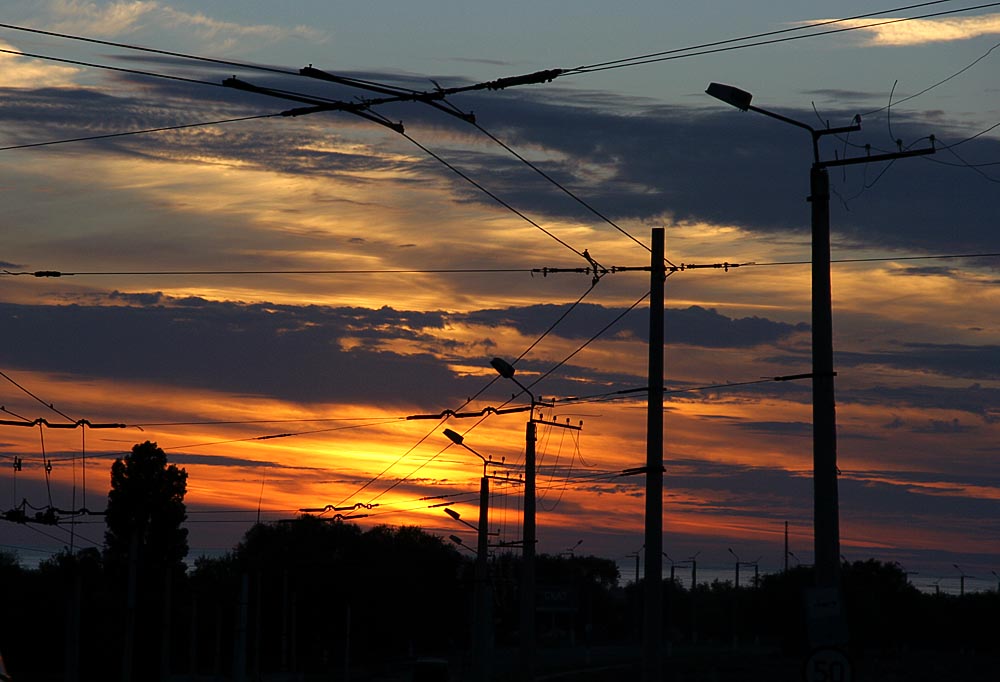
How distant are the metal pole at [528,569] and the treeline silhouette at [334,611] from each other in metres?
48.3

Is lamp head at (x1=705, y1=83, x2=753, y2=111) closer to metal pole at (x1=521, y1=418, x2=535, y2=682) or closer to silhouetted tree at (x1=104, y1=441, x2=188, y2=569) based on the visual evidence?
metal pole at (x1=521, y1=418, x2=535, y2=682)

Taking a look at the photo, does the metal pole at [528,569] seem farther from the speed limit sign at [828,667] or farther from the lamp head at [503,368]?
the speed limit sign at [828,667]

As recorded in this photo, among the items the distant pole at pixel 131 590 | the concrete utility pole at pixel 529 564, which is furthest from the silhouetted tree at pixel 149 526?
the concrete utility pole at pixel 529 564

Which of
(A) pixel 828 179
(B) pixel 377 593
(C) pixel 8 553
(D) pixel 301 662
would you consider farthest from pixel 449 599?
(A) pixel 828 179

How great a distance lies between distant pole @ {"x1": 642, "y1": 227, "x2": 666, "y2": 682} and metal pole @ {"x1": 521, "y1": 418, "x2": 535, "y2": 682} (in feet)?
63.4

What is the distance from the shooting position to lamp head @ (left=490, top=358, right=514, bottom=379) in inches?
1670

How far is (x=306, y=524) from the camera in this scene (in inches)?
5994

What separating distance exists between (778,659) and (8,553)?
3578 inches

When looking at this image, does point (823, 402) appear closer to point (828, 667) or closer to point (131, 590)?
point (828, 667)

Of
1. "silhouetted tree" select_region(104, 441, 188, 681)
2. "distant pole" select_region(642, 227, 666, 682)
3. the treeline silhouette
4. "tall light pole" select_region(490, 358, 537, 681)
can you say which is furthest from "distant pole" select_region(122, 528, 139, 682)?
"silhouetted tree" select_region(104, 441, 188, 681)

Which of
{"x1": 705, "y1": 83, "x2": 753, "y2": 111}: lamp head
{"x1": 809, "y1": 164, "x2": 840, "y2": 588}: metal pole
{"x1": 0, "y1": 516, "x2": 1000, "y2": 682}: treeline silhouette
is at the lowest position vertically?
{"x1": 0, "y1": 516, "x2": 1000, "y2": 682}: treeline silhouette

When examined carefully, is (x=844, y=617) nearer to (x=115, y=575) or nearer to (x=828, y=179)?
(x=828, y=179)

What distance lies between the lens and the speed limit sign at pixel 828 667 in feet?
56.7

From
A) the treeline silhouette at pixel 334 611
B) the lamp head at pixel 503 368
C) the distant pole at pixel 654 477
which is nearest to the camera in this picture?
the distant pole at pixel 654 477
